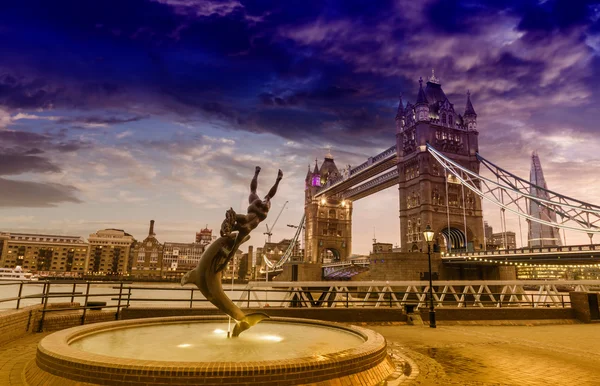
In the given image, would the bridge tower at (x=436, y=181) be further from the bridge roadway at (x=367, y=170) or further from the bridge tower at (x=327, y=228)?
the bridge tower at (x=327, y=228)

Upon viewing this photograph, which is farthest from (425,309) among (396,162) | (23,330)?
(396,162)

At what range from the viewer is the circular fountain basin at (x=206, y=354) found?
525cm

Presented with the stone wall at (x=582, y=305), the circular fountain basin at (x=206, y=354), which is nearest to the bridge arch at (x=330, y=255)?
the stone wall at (x=582, y=305)

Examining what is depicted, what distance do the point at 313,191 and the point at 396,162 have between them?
48.2 meters

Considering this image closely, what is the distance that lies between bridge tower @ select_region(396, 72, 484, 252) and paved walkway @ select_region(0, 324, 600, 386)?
45334 mm

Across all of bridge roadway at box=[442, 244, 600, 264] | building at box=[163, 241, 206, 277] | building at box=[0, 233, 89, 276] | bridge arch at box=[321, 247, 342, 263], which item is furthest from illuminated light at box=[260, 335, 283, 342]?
building at box=[0, 233, 89, 276]

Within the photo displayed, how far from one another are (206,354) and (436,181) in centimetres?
6180

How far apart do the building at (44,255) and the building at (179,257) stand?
33.3 metres

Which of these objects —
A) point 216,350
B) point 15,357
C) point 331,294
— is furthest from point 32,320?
point 331,294

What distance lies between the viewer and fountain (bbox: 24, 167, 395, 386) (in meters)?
5.27

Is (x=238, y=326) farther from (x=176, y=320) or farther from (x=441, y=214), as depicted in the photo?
(x=441, y=214)

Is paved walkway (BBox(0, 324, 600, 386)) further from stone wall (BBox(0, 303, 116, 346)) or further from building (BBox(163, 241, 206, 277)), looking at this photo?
building (BBox(163, 241, 206, 277))

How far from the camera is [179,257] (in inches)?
6737

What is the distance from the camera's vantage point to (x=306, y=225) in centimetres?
11506
